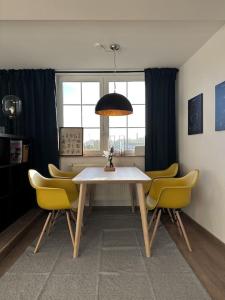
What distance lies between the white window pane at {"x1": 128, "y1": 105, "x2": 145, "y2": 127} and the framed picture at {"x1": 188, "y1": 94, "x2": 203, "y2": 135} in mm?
1044

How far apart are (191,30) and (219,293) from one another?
2.74 meters

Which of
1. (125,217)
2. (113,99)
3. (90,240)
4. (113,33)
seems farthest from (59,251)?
(113,33)

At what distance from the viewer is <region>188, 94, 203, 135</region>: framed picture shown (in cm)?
366

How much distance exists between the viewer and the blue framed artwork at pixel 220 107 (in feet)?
9.70

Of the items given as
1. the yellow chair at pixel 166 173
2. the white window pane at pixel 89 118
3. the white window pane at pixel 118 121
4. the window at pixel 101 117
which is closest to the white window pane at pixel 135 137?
the window at pixel 101 117

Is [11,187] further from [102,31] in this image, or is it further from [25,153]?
[102,31]

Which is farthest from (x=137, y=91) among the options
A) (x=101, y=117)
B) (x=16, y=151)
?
(x=16, y=151)

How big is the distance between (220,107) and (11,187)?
2.93 meters

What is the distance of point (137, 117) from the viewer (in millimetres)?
4953

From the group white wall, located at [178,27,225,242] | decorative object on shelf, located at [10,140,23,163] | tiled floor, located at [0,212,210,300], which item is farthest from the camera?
decorative object on shelf, located at [10,140,23,163]

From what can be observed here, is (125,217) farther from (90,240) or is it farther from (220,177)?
(220,177)

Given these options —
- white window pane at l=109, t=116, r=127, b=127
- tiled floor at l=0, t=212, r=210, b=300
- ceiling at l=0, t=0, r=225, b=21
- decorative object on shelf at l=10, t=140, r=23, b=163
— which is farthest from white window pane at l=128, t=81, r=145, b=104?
tiled floor at l=0, t=212, r=210, b=300

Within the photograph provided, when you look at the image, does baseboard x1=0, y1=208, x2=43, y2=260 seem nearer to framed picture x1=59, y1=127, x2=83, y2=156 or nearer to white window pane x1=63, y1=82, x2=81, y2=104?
framed picture x1=59, y1=127, x2=83, y2=156

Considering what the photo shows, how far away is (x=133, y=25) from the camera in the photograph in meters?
3.04
